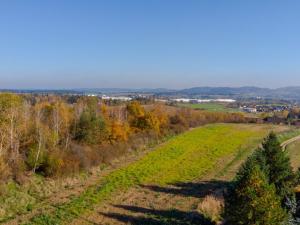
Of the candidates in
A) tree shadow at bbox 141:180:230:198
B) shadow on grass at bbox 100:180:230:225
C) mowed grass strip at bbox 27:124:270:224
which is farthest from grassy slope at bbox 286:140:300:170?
shadow on grass at bbox 100:180:230:225

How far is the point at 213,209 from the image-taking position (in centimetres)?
2439

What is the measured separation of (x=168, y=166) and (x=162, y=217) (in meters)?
17.9

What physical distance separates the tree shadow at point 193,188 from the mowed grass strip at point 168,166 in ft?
5.88

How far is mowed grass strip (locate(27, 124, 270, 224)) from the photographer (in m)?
26.5

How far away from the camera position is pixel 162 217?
80.7ft

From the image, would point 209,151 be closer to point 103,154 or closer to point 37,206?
point 103,154

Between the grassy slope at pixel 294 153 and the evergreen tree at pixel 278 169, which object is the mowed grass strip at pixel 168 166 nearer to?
the grassy slope at pixel 294 153

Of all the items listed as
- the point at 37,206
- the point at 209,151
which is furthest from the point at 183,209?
the point at 209,151

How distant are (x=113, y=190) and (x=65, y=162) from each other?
605cm

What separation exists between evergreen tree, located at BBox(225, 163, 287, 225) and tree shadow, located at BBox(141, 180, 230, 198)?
43.2 feet

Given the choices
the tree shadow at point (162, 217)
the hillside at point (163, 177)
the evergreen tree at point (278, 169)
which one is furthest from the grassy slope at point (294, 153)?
the tree shadow at point (162, 217)

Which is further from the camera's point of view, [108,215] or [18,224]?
[108,215]

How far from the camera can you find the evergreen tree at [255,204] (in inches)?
640

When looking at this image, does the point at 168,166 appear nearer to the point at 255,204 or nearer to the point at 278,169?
the point at 278,169
